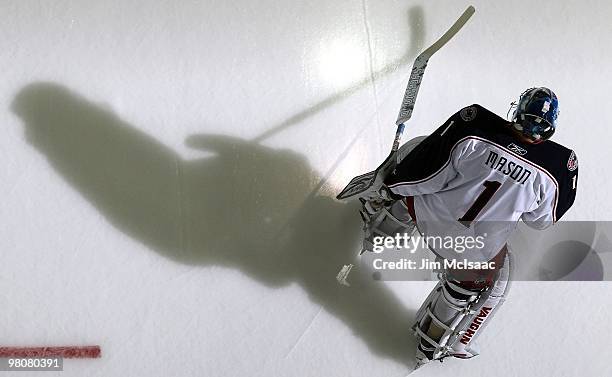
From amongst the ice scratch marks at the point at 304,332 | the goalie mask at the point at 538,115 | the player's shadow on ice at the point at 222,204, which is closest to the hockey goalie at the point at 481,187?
the goalie mask at the point at 538,115

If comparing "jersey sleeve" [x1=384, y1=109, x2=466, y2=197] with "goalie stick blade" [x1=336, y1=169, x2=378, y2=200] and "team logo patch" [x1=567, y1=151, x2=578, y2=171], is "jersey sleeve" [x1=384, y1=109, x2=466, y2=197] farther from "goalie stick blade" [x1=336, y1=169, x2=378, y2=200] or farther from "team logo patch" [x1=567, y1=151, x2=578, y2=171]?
"team logo patch" [x1=567, y1=151, x2=578, y2=171]

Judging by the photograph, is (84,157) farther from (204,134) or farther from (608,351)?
(608,351)

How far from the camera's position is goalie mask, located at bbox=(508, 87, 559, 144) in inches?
78.0

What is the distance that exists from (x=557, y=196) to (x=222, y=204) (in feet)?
4.42

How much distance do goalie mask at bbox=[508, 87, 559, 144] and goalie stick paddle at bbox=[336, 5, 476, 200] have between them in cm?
45

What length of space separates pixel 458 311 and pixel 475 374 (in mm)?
483

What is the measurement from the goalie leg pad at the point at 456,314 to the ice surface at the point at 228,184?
164mm

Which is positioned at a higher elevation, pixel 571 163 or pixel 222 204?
pixel 571 163

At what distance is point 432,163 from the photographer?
2.16 m

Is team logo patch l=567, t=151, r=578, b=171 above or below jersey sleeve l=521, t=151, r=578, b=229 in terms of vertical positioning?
above

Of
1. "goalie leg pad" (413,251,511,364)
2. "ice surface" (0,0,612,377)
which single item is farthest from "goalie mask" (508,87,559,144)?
"ice surface" (0,0,612,377)

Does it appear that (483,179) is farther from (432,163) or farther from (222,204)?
(222,204)

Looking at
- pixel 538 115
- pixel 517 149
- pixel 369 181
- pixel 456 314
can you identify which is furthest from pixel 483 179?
pixel 456 314

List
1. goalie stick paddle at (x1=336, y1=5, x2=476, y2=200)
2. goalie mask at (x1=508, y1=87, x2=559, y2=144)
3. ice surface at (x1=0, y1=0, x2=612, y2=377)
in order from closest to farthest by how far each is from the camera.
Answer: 1. goalie mask at (x1=508, y1=87, x2=559, y2=144)
2. goalie stick paddle at (x1=336, y1=5, x2=476, y2=200)
3. ice surface at (x1=0, y1=0, x2=612, y2=377)
